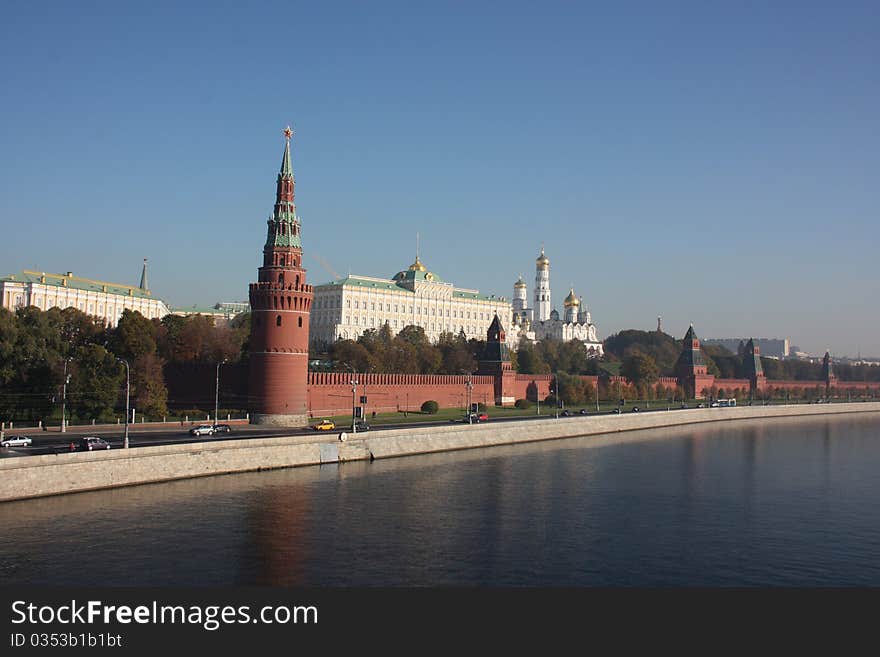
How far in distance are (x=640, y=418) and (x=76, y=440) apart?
2279 inches

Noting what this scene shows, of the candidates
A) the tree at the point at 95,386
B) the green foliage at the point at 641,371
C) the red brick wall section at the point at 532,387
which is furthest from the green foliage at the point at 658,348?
the tree at the point at 95,386

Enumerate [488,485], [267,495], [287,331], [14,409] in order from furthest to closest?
1. [287,331]
2. [14,409]
3. [488,485]
4. [267,495]

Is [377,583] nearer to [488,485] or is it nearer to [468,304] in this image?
[488,485]

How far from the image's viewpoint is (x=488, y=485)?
152 feet

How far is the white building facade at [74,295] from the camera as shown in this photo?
11494 cm

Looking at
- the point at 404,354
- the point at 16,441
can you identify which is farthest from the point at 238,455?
the point at 404,354

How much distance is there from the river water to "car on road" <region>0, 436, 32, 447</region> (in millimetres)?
8087

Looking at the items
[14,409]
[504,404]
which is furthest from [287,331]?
[504,404]

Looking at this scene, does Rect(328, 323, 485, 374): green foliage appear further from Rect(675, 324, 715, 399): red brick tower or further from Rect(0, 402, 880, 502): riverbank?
Rect(675, 324, 715, 399): red brick tower

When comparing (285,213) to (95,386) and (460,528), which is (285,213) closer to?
(95,386)

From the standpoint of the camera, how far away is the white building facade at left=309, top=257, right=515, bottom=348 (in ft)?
467

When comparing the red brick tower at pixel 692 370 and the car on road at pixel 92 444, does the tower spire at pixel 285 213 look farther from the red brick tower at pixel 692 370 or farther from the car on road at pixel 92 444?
the red brick tower at pixel 692 370

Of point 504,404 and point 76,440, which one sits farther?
point 504,404

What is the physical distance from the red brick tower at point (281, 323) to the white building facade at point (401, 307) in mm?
66270
